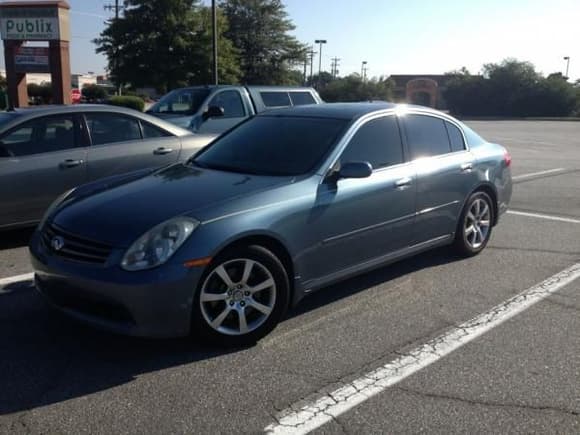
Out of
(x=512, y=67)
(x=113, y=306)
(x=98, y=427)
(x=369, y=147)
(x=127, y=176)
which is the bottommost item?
(x=98, y=427)

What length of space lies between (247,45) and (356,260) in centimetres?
5326

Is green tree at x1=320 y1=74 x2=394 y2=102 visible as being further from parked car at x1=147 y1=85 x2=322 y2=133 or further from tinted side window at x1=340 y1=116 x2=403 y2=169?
tinted side window at x1=340 y1=116 x2=403 y2=169

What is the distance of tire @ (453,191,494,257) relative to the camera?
5688mm

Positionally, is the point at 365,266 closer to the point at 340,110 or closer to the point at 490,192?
the point at 340,110

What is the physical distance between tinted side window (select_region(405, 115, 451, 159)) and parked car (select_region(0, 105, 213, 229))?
314 cm

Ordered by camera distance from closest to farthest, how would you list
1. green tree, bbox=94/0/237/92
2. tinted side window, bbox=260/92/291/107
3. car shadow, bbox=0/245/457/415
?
car shadow, bbox=0/245/457/415
tinted side window, bbox=260/92/291/107
green tree, bbox=94/0/237/92

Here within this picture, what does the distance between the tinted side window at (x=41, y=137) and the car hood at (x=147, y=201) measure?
2006 mm

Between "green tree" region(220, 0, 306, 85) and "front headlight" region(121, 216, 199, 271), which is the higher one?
"green tree" region(220, 0, 306, 85)

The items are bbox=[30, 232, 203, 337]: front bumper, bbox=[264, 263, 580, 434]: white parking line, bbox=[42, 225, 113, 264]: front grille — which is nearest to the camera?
bbox=[264, 263, 580, 434]: white parking line

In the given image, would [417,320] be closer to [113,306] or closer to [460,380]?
[460,380]

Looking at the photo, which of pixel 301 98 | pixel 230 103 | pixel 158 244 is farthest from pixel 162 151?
pixel 301 98

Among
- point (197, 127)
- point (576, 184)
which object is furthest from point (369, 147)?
point (576, 184)

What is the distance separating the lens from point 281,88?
11422 mm

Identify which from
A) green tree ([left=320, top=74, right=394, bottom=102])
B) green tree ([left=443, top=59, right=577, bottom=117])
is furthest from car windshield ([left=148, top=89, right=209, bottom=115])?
green tree ([left=443, top=59, right=577, bottom=117])
